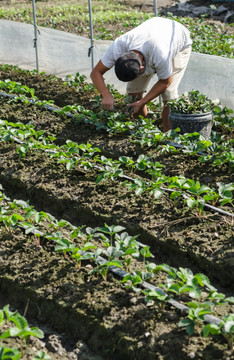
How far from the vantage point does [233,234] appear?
368 cm

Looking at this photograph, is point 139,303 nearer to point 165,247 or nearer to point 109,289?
point 109,289

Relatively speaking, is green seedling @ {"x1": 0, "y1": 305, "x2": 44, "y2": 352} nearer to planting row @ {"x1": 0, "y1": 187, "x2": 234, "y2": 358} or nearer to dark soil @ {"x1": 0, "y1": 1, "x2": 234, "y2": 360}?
planting row @ {"x1": 0, "y1": 187, "x2": 234, "y2": 358}

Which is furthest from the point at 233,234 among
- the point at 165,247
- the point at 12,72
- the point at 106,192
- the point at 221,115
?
the point at 12,72

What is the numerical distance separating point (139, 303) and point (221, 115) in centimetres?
345

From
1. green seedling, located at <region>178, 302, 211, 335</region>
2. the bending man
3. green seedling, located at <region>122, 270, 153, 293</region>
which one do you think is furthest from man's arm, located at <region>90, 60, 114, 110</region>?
green seedling, located at <region>178, 302, 211, 335</region>

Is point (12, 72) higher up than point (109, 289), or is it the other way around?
point (109, 289)

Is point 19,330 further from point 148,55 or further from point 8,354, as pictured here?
point 148,55

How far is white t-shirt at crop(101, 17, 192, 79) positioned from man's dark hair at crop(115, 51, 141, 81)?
22 cm

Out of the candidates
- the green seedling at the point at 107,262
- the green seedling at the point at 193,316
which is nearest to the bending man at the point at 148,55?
the green seedling at the point at 107,262

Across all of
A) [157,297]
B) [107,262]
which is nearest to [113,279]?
[107,262]

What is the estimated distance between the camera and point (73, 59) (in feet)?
26.3

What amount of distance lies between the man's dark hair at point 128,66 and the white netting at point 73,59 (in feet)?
6.10

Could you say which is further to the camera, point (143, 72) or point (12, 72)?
point (12, 72)

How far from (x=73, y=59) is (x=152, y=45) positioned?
3350 mm
